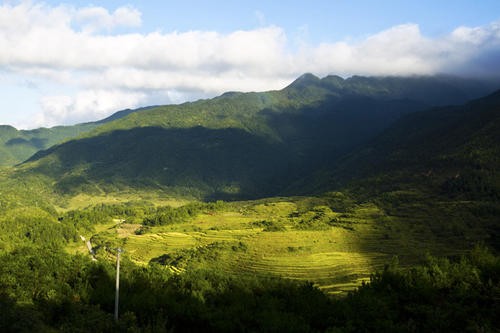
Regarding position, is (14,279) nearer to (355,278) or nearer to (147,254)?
(355,278)

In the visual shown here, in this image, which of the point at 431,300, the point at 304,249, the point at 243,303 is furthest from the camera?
the point at 304,249

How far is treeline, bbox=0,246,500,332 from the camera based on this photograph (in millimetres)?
56406

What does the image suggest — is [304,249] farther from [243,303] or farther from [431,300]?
[431,300]

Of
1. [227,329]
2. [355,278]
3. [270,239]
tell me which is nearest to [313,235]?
[270,239]

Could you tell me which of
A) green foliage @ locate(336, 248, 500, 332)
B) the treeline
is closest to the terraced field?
green foliage @ locate(336, 248, 500, 332)

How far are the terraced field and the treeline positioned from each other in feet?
144

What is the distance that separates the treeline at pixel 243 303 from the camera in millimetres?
56406

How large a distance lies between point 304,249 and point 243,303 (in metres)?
90.2

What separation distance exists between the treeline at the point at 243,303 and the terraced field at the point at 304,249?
4388 cm

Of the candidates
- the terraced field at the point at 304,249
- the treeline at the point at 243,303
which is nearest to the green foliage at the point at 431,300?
the treeline at the point at 243,303

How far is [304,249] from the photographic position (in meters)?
159

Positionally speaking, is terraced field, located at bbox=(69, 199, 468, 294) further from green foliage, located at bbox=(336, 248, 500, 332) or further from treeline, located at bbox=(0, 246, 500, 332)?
treeline, located at bbox=(0, 246, 500, 332)

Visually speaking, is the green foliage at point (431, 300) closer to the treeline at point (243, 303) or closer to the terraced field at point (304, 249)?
the treeline at point (243, 303)

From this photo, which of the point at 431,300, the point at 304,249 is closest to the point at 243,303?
the point at 431,300
